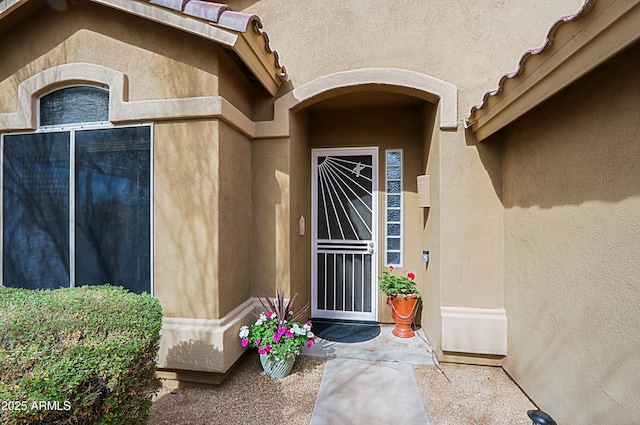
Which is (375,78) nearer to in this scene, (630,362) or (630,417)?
(630,362)

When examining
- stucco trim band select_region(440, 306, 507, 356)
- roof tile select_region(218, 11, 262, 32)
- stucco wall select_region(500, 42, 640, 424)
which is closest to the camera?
stucco wall select_region(500, 42, 640, 424)

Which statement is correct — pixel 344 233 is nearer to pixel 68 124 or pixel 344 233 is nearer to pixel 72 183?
pixel 72 183

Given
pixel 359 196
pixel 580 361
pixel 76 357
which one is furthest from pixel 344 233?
pixel 76 357

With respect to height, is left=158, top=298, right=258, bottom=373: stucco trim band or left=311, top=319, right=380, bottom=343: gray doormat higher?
left=158, top=298, right=258, bottom=373: stucco trim band

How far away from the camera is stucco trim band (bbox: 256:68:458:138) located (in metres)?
3.95

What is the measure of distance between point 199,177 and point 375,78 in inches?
109

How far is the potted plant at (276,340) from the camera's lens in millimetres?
3574

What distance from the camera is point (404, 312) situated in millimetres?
4672

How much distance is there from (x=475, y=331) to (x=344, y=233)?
8.60ft

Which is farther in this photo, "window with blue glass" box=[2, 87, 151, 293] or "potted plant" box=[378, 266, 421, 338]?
"potted plant" box=[378, 266, 421, 338]

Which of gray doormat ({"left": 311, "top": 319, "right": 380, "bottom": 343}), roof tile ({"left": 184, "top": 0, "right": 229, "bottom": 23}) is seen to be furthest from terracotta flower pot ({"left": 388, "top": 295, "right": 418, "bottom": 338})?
roof tile ({"left": 184, "top": 0, "right": 229, "bottom": 23})

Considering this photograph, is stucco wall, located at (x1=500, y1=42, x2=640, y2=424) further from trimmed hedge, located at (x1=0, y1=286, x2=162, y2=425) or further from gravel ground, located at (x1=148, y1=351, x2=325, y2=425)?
trimmed hedge, located at (x1=0, y1=286, x2=162, y2=425)

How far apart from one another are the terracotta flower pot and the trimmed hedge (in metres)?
3.49

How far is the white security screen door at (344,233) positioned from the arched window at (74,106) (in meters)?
3.29
